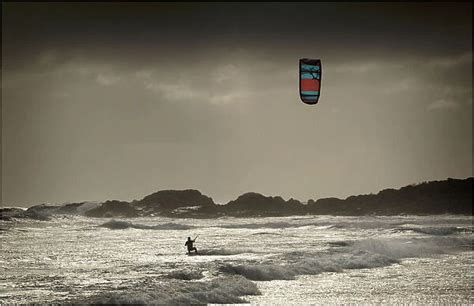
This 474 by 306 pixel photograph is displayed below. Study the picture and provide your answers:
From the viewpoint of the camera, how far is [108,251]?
33.2 meters

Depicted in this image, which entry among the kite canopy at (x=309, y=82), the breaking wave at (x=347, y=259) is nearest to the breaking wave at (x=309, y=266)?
the breaking wave at (x=347, y=259)

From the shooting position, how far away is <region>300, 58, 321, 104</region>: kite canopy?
2220 centimetres

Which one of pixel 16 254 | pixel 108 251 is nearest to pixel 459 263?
pixel 108 251

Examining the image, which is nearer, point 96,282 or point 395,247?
point 96,282

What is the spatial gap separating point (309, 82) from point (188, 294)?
846cm

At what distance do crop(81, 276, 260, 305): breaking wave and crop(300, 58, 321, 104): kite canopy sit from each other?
631cm

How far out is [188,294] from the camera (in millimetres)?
16812

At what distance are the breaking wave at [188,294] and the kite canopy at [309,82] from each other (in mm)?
6309

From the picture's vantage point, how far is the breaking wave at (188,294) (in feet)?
52.0

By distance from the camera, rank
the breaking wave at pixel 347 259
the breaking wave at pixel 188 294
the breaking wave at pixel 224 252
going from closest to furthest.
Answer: the breaking wave at pixel 188 294 → the breaking wave at pixel 347 259 → the breaking wave at pixel 224 252

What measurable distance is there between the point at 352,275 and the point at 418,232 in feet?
89.0

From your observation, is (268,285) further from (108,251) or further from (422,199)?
(422,199)

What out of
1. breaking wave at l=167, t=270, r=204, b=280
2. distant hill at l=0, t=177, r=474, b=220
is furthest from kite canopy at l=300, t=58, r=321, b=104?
distant hill at l=0, t=177, r=474, b=220

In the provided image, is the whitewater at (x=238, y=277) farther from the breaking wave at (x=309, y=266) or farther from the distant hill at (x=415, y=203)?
the distant hill at (x=415, y=203)
